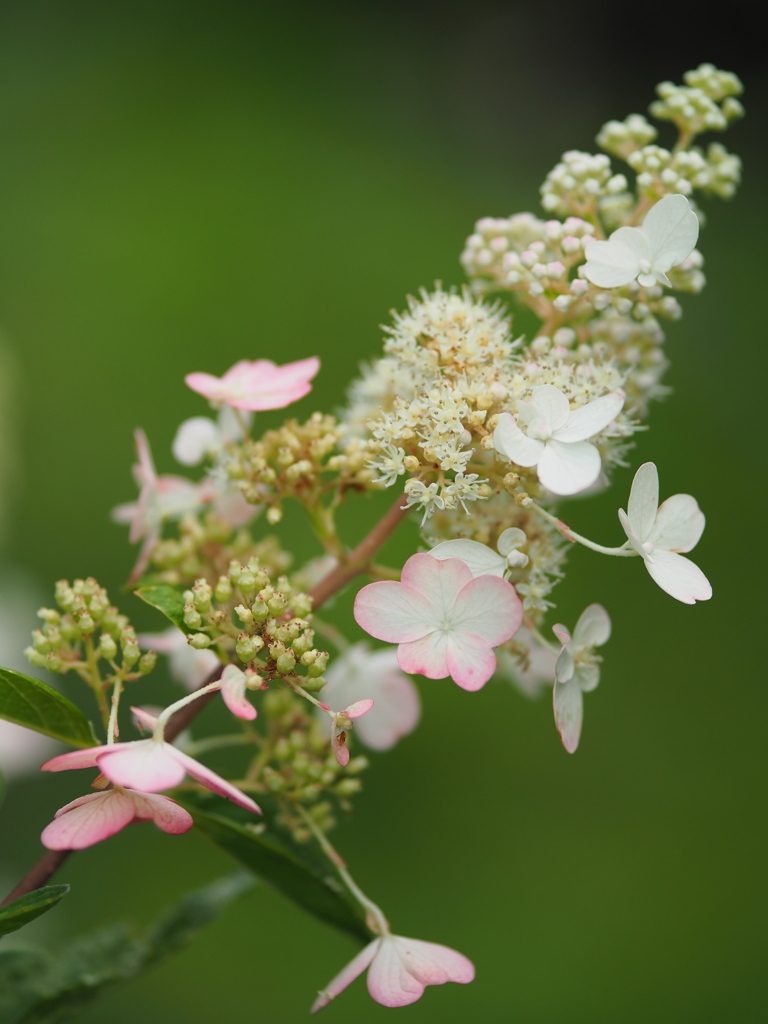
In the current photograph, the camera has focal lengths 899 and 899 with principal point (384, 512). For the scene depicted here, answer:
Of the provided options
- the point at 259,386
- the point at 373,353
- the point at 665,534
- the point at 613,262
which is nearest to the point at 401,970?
the point at 665,534

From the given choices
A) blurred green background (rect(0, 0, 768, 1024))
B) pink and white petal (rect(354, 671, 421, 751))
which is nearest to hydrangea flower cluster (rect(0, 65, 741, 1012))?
pink and white petal (rect(354, 671, 421, 751))

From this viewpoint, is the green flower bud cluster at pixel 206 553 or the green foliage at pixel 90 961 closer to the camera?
the green foliage at pixel 90 961

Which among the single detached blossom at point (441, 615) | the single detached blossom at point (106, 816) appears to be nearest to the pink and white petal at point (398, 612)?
the single detached blossom at point (441, 615)

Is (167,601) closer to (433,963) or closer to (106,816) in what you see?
(106,816)

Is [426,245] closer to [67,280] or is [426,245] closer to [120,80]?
[67,280]

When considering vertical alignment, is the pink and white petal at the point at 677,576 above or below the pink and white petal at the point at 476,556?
below

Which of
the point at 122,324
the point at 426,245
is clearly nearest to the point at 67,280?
the point at 122,324

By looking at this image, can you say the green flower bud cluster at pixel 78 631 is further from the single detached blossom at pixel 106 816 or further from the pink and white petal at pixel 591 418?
the pink and white petal at pixel 591 418
